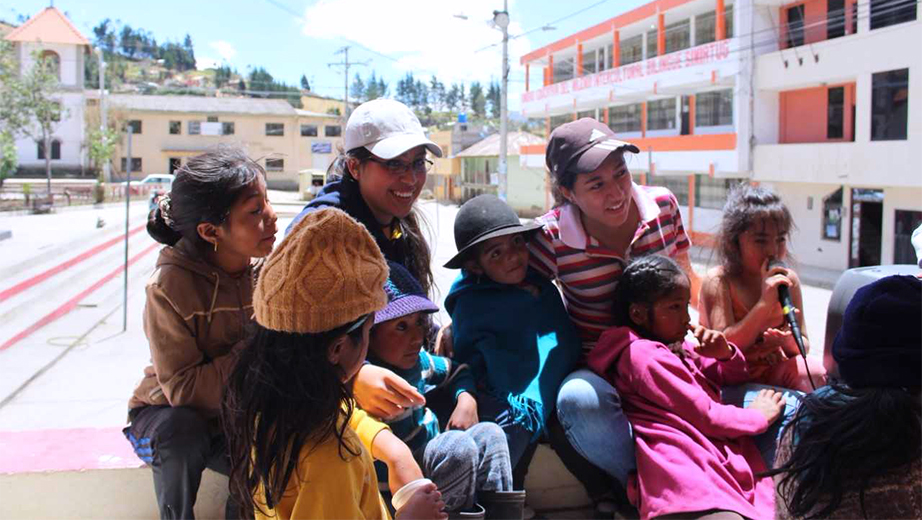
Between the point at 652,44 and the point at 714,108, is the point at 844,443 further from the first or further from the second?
the point at 652,44

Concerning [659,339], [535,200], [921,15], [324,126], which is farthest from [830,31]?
[324,126]

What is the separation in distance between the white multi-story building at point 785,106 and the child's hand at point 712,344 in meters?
14.7

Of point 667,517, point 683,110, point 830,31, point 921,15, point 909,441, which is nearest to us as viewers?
point 909,441

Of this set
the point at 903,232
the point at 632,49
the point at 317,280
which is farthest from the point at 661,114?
the point at 317,280

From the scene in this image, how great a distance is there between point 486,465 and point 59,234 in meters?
22.6

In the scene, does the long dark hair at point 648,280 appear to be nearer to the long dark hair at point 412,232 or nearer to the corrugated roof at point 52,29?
the long dark hair at point 412,232

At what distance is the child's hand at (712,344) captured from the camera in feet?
8.78

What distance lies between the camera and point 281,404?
170 cm

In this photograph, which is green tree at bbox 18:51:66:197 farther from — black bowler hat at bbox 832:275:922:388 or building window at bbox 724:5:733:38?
black bowler hat at bbox 832:275:922:388

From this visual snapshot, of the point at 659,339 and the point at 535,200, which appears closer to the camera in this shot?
the point at 659,339

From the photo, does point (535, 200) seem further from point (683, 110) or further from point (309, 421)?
point (309, 421)

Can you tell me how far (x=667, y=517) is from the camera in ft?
7.59

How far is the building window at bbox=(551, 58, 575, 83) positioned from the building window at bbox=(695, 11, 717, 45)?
25.5 ft

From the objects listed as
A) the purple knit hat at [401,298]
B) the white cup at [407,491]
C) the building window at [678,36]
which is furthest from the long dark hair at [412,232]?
the building window at [678,36]
